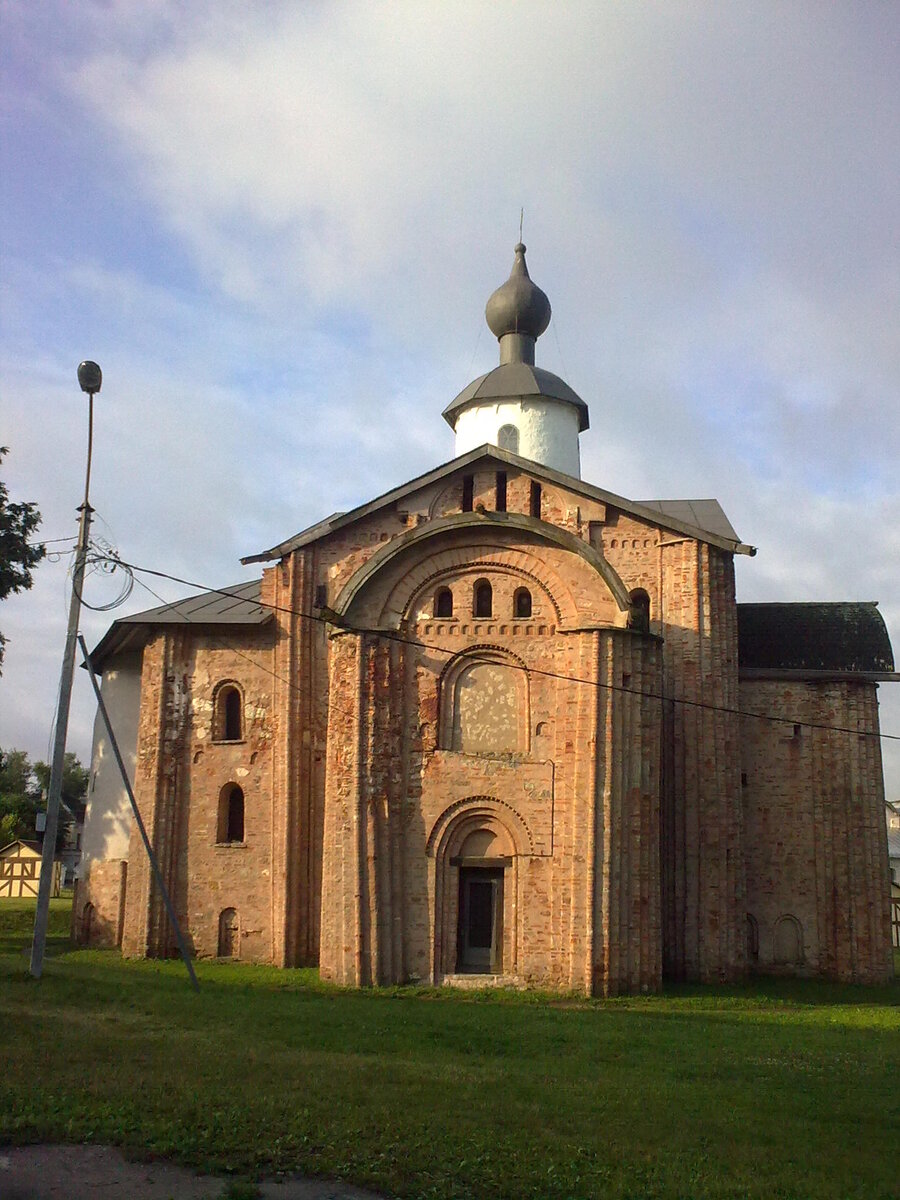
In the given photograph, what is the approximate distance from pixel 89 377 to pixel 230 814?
30.2 feet

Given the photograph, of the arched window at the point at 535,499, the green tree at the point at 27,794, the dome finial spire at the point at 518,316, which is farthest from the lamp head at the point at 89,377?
the green tree at the point at 27,794

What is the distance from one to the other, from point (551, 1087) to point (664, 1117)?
1348 mm

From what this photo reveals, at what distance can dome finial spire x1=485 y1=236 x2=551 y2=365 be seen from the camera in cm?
2967

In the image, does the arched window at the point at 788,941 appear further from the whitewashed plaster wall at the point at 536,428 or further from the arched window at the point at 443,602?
the whitewashed plaster wall at the point at 536,428

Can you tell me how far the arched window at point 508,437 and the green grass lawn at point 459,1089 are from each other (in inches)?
583

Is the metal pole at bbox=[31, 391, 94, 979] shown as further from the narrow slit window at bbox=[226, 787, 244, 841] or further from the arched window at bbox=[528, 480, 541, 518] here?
the arched window at bbox=[528, 480, 541, 518]

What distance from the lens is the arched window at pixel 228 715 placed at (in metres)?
22.4

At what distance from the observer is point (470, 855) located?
19.2m

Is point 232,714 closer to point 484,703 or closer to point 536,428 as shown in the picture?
point 484,703

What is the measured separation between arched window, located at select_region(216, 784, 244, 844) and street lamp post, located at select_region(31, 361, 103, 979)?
5600mm

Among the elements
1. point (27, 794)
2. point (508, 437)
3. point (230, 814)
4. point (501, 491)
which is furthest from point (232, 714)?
point (27, 794)

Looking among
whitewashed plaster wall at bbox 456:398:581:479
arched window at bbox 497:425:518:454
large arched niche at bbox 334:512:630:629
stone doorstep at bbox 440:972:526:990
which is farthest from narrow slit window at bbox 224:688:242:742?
→ arched window at bbox 497:425:518:454

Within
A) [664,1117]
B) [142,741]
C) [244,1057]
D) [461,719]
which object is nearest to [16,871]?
[142,741]

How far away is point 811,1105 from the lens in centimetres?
1035
